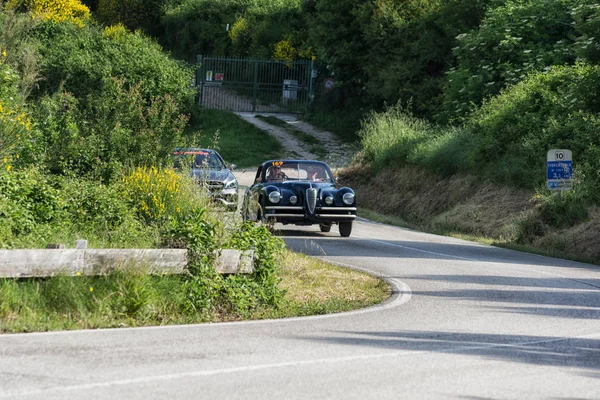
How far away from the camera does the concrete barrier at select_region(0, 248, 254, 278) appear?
9.94 meters

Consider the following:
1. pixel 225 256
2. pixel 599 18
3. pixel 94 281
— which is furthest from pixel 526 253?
pixel 94 281

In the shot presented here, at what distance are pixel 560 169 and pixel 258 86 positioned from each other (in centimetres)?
3362

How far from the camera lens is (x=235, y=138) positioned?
48.2m

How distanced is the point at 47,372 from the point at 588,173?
19483 millimetres

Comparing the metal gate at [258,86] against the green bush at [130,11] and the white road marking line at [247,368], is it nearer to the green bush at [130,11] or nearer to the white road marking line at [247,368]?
the green bush at [130,11]

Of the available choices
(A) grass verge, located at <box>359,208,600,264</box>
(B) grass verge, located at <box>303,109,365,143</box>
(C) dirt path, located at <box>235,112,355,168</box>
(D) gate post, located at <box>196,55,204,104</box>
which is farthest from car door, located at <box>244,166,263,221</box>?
(D) gate post, located at <box>196,55,204,104</box>

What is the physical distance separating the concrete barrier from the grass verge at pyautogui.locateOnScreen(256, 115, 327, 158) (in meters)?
34.4

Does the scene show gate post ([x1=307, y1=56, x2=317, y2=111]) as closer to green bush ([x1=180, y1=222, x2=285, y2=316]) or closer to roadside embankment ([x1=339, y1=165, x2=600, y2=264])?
roadside embankment ([x1=339, y1=165, x2=600, y2=264])

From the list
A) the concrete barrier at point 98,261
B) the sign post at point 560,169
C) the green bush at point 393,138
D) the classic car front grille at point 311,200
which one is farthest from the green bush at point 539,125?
the concrete barrier at point 98,261

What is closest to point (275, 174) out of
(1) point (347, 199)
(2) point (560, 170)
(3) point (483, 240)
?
(1) point (347, 199)

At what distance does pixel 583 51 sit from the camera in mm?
23797

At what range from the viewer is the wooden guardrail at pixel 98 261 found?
9938 mm

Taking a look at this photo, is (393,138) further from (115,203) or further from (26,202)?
(26,202)

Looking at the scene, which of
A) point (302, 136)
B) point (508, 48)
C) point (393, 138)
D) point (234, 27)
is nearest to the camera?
point (508, 48)
